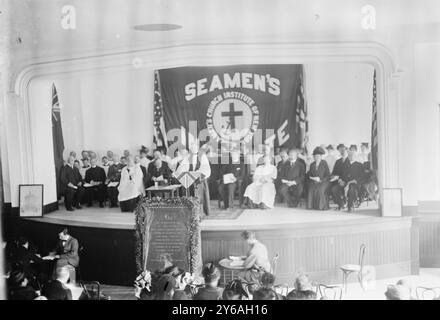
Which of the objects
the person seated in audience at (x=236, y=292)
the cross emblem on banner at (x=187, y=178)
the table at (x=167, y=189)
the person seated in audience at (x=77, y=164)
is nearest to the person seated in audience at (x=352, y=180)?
the cross emblem on banner at (x=187, y=178)

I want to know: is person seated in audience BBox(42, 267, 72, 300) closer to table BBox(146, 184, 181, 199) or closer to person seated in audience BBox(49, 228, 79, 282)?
person seated in audience BBox(49, 228, 79, 282)

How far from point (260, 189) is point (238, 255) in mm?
1078

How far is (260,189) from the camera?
778cm

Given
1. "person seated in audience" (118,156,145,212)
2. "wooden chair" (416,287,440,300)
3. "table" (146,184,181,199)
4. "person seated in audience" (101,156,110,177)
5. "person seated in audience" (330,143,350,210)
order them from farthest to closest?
1. "person seated in audience" (101,156,110,177)
2. "person seated in audience" (330,143,350,210)
3. "person seated in audience" (118,156,145,212)
4. "table" (146,184,181,199)
5. "wooden chair" (416,287,440,300)

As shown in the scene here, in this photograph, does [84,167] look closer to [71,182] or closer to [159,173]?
[71,182]

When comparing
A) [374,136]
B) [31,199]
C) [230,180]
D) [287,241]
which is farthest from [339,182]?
[31,199]

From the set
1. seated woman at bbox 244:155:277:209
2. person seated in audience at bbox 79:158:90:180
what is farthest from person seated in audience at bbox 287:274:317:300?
person seated in audience at bbox 79:158:90:180

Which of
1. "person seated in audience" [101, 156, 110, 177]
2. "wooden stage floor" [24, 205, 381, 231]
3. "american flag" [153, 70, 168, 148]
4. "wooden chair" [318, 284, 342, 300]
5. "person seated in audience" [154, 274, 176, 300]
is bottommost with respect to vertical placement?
"wooden chair" [318, 284, 342, 300]

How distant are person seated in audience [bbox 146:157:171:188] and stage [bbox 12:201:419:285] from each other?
22.4 inches

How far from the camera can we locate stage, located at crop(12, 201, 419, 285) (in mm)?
7141

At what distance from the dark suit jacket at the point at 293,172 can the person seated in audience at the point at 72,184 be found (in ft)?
8.97

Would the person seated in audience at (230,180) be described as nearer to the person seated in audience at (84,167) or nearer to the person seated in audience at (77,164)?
the person seated in audience at (84,167)

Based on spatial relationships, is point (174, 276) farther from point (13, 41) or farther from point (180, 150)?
point (13, 41)
